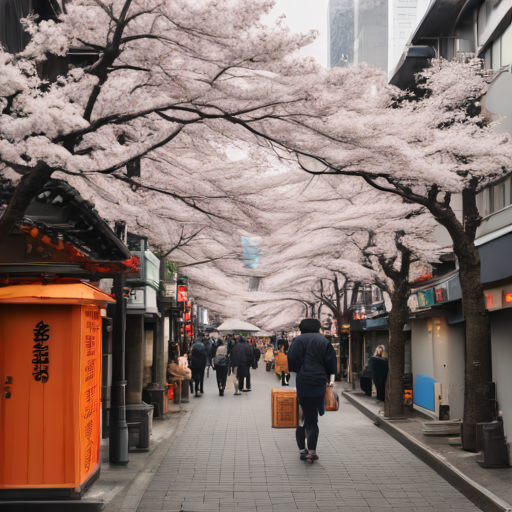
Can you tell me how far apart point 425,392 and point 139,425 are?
956 centimetres

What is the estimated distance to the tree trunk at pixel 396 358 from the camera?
16.5 m

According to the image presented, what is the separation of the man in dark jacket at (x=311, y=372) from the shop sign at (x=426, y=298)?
7731 millimetres

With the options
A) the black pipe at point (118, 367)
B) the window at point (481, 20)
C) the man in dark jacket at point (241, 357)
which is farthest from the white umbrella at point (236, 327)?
the black pipe at point (118, 367)

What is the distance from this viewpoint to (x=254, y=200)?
39.9 ft

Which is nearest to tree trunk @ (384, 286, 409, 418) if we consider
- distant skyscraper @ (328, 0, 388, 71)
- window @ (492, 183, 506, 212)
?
window @ (492, 183, 506, 212)

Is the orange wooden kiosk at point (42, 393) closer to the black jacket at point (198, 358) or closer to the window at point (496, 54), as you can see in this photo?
the window at point (496, 54)

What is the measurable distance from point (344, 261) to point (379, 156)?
13945 mm

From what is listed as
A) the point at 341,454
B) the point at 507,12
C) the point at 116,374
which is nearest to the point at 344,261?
the point at 507,12

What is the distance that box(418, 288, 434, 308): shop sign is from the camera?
698 inches

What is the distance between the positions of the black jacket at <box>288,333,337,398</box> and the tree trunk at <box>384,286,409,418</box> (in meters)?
6.39

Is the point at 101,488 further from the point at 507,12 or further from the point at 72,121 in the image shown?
the point at 507,12

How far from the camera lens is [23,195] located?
262 inches

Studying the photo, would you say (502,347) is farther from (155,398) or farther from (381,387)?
(381,387)

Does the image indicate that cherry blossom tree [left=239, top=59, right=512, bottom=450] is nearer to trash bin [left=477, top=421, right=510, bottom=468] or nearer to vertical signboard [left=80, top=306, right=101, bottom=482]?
trash bin [left=477, top=421, right=510, bottom=468]
